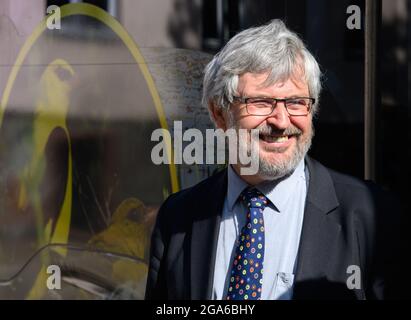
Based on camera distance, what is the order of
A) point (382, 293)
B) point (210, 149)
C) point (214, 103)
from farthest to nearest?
1. point (210, 149)
2. point (214, 103)
3. point (382, 293)

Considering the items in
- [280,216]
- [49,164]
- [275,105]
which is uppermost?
[275,105]

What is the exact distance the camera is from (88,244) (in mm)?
4336

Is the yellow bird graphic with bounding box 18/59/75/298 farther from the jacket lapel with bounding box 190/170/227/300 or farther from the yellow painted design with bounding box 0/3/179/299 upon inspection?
the jacket lapel with bounding box 190/170/227/300

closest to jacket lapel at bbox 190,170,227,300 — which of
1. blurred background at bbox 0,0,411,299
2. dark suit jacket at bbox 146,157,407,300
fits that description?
dark suit jacket at bbox 146,157,407,300

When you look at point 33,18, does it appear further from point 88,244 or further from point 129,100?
point 88,244

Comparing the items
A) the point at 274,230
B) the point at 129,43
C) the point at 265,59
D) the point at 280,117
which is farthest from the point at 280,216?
the point at 129,43

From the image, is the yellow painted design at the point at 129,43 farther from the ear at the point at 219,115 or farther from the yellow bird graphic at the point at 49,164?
Answer: the ear at the point at 219,115

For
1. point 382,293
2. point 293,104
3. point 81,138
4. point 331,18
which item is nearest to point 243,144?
point 293,104

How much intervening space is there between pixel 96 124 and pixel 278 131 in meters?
2.12

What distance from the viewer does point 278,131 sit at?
2.36 meters

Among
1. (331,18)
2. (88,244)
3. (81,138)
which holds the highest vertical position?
(331,18)

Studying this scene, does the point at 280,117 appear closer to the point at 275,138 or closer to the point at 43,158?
the point at 275,138

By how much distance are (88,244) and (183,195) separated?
1.78 meters

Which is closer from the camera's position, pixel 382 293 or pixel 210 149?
pixel 382 293
